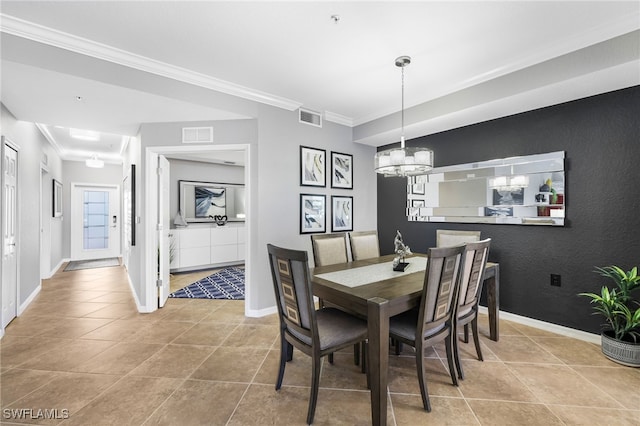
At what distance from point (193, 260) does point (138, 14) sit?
4585 millimetres

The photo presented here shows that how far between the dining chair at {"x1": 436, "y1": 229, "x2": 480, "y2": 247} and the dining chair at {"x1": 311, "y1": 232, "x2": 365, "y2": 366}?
1.25 meters

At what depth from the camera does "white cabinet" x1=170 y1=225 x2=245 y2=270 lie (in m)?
5.57

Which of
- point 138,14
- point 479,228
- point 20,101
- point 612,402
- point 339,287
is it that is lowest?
point 612,402

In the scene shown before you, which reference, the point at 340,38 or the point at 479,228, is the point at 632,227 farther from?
the point at 340,38

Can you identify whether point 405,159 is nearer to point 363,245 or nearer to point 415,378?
point 363,245

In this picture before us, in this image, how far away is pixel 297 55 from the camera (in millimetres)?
2564

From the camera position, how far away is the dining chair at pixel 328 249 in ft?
9.55

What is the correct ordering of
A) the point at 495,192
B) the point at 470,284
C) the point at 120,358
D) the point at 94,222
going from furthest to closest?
the point at 94,222
the point at 495,192
the point at 120,358
the point at 470,284

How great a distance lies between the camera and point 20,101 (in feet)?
9.32

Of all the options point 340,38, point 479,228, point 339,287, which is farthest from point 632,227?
point 340,38

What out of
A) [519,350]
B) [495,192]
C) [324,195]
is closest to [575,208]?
[495,192]

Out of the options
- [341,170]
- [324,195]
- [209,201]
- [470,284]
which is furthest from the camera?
[209,201]

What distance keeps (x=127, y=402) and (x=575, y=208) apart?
4227 mm

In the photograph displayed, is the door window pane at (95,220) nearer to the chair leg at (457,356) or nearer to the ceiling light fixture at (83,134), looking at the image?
the ceiling light fixture at (83,134)
